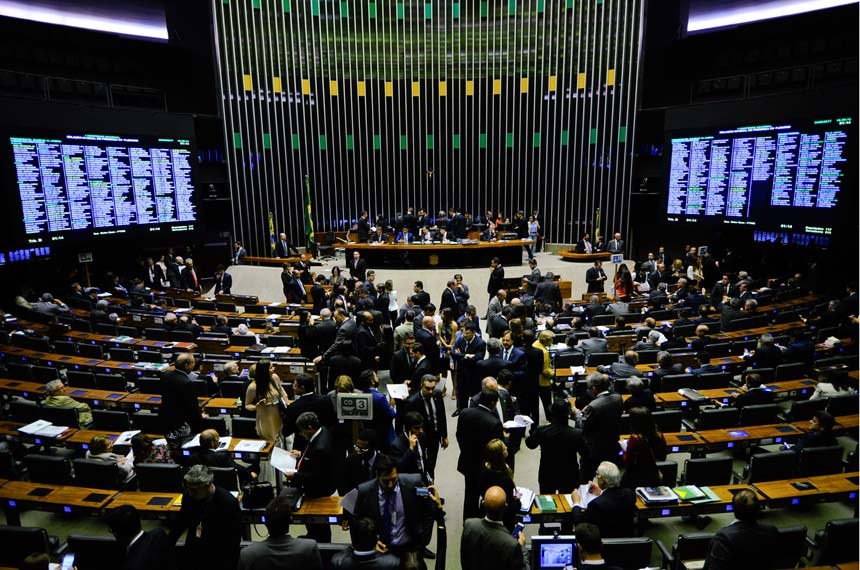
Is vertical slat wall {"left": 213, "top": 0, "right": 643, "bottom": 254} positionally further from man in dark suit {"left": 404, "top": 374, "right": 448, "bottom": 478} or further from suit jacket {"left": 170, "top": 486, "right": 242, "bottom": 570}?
suit jacket {"left": 170, "top": 486, "right": 242, "bottom": 570}

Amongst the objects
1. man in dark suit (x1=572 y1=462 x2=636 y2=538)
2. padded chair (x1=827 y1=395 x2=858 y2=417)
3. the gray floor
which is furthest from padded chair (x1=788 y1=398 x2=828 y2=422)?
man in dark suit (x1=572 y1=462 x2=636 y2=538)

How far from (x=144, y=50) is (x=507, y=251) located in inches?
456

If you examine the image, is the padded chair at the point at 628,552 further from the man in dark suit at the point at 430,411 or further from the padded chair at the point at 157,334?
the padded chair at the point at 157,334

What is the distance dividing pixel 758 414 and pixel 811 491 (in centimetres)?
130

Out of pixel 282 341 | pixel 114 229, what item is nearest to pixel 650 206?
pixel 282 341

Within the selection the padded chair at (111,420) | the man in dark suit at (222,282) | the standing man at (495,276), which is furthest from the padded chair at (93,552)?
the man in dark suit at (222,282)

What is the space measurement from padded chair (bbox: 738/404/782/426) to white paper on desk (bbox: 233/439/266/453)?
4837 mm

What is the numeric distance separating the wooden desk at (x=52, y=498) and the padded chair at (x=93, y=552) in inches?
37.0

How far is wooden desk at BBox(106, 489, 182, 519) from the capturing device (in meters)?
4.30

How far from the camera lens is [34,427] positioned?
570cm

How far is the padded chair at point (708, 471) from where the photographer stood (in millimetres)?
4582

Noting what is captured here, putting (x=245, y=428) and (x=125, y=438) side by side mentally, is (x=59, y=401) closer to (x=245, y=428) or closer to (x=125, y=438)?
(x=125, y=438)

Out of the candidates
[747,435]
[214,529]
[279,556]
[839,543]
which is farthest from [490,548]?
[747,435]

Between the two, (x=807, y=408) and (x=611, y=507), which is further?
(x=807, y=408)
